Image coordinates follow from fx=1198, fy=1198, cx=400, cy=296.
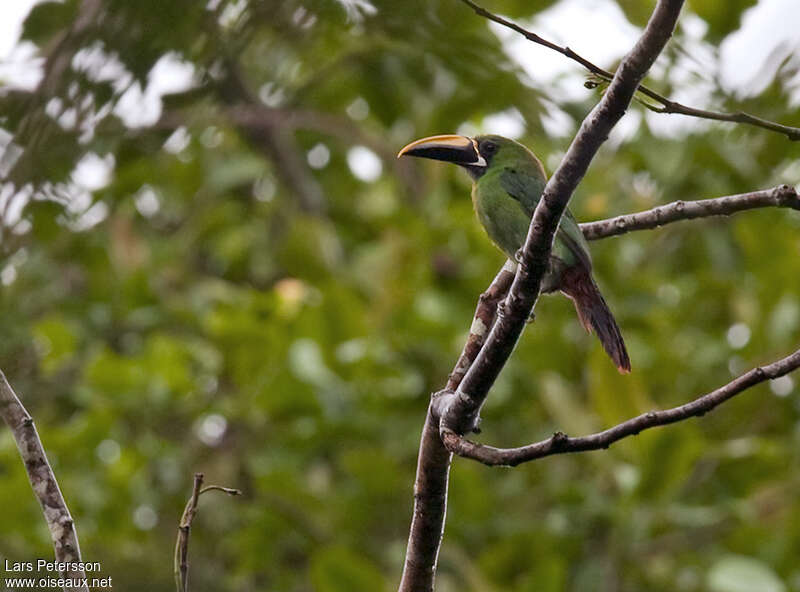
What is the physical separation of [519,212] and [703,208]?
0.91m

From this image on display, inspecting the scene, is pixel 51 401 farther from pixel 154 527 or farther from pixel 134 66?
pixel 134 66

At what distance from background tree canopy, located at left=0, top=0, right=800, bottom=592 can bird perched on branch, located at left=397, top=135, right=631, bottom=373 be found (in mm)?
120

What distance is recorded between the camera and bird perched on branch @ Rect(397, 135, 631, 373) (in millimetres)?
2410

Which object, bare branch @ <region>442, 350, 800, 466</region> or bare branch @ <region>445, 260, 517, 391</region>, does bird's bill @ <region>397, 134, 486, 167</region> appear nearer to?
bare branch @ <region>445, 260, 517, 391</region>

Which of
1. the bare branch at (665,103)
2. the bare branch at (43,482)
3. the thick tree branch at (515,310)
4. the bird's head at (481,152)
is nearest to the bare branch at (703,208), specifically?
the bare branch at (665,103)

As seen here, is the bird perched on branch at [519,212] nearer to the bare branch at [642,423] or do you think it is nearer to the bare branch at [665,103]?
the bare branch at [665,103]

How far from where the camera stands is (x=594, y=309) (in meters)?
2.53

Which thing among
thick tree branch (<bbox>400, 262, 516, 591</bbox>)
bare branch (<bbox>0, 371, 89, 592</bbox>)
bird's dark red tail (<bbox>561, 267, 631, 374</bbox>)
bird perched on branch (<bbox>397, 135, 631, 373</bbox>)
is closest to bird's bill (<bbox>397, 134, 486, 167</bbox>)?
bird perched on branch (<bbox>397, 135, 631, 373</bbox>)

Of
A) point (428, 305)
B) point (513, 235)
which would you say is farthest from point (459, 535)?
point (513, 235)

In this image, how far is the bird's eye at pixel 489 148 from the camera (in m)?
2.97

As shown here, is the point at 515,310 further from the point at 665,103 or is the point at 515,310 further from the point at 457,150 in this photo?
the point at 457,150

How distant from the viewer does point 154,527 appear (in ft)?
14.9

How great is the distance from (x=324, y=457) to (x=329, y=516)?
42cm

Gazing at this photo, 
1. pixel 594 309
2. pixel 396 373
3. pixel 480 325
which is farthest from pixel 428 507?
pixel 396 373
